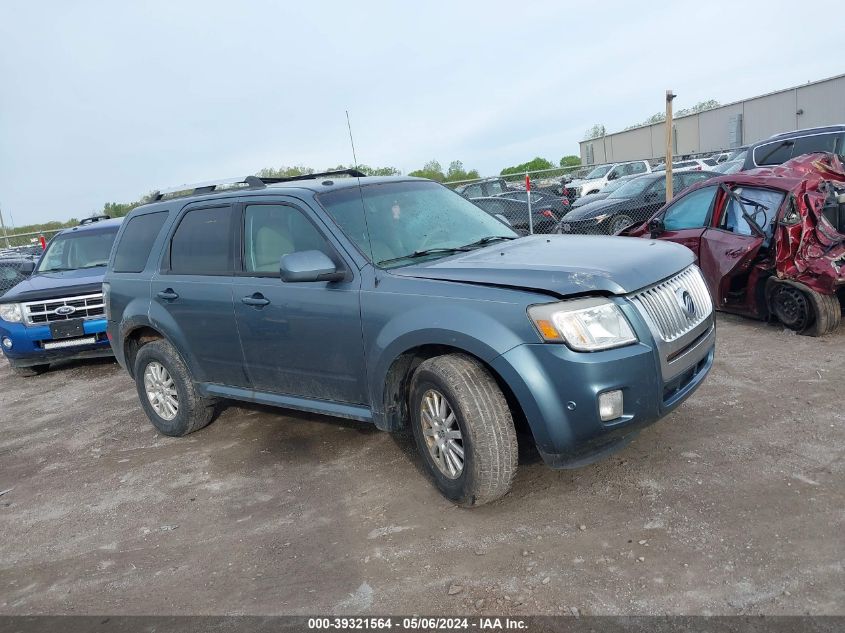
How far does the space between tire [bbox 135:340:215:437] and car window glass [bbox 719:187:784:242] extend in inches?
212

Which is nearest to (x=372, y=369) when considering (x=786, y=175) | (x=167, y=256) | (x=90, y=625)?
(x=90, y=625)

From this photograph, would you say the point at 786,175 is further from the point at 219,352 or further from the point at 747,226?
the point at 219,352

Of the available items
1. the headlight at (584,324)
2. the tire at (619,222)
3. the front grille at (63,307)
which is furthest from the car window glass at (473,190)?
the headlight at (584,324)

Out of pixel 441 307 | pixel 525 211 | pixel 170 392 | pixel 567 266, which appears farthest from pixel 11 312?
pixel 525 211

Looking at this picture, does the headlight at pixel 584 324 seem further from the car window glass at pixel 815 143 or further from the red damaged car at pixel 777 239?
the car window glass at pixel 815 143

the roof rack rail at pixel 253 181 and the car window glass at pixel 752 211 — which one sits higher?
the roof rack rail at pixel 253 181

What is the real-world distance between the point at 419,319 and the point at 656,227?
Result: 5131 millimetres

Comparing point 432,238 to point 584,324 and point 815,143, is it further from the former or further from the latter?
point 815,143

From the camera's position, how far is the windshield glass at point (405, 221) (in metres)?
4.37

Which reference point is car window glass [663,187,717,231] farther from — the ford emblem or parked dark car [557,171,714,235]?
parked dark car [557,171,714,235]

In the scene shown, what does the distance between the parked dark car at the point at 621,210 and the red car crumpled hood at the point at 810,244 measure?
6.37 meters

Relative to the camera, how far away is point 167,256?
5512 millimetres

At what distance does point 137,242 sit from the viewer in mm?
5867

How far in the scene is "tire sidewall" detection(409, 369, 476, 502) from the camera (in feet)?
12.1
